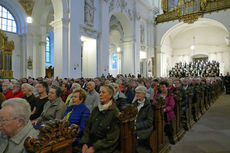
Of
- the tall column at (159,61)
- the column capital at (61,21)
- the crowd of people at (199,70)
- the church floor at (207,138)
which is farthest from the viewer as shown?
the tall column at (159,61)

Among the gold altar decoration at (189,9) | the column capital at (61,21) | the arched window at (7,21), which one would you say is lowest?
the column capital at (61,21)

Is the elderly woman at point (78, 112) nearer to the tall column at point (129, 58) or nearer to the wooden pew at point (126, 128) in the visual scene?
the wooden pew at point (126, 128)

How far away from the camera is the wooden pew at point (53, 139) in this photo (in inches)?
47.3

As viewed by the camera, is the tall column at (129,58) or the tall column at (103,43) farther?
the tall column at (129,58)

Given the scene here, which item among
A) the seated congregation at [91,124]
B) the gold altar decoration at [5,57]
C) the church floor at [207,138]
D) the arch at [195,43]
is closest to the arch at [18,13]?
the gold altar decoration at [5,57]

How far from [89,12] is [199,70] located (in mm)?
14425

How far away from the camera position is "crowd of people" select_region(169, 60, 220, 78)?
1888 centimetres

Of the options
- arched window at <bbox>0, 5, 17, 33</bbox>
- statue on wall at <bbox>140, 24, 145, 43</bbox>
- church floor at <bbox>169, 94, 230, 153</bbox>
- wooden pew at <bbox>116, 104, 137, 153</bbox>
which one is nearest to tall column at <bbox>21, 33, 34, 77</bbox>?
arched window at <bbox>0, 5, 17, 33</bbox>

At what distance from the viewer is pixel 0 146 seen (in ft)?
4.56

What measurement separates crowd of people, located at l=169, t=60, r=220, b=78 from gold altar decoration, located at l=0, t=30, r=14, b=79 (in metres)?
17.7

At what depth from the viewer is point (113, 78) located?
1016 cm

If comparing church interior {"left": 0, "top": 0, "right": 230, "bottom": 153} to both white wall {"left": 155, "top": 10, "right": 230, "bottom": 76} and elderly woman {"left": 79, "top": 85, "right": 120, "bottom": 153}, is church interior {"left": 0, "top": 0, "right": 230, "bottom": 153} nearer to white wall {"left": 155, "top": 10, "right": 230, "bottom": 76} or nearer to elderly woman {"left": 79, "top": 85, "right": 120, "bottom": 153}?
elderly woman {"left": 79, "top": 85, "right": 120, "bottom": 153}

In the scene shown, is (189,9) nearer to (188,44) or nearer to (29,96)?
(188,44)

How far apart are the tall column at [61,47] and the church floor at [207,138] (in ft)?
27.1
